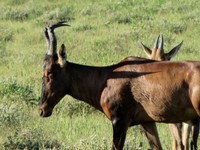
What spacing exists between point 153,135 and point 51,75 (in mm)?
1459

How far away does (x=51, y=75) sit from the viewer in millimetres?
7289

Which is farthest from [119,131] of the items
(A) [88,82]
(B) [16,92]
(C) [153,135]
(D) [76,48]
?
(D) [76,48]

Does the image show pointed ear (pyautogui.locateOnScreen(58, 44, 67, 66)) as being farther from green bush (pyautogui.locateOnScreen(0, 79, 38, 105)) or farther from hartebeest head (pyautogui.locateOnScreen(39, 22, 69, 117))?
green bush (pyautogui.locateOnScreen(0, 79, 38, 105))

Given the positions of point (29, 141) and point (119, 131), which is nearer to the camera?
point (119, 131)

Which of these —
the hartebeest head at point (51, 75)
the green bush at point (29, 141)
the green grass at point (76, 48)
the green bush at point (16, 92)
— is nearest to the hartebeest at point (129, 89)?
the hartebeest head at point (51, 75)

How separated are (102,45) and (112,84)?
10154mm

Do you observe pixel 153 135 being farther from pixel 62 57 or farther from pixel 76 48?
pixel 76 48

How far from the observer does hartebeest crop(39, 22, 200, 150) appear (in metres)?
6.65

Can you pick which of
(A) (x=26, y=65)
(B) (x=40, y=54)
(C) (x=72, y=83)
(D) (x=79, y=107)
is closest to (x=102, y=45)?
(B) (x=40, y=54)

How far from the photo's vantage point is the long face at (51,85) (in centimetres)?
727

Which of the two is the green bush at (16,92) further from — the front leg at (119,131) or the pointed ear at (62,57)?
the front leg at (119,131)

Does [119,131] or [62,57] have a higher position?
[62,57]

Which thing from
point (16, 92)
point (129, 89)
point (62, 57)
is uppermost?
point (62, 57)

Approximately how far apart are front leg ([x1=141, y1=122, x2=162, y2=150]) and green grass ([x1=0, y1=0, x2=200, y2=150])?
13.9 inches
